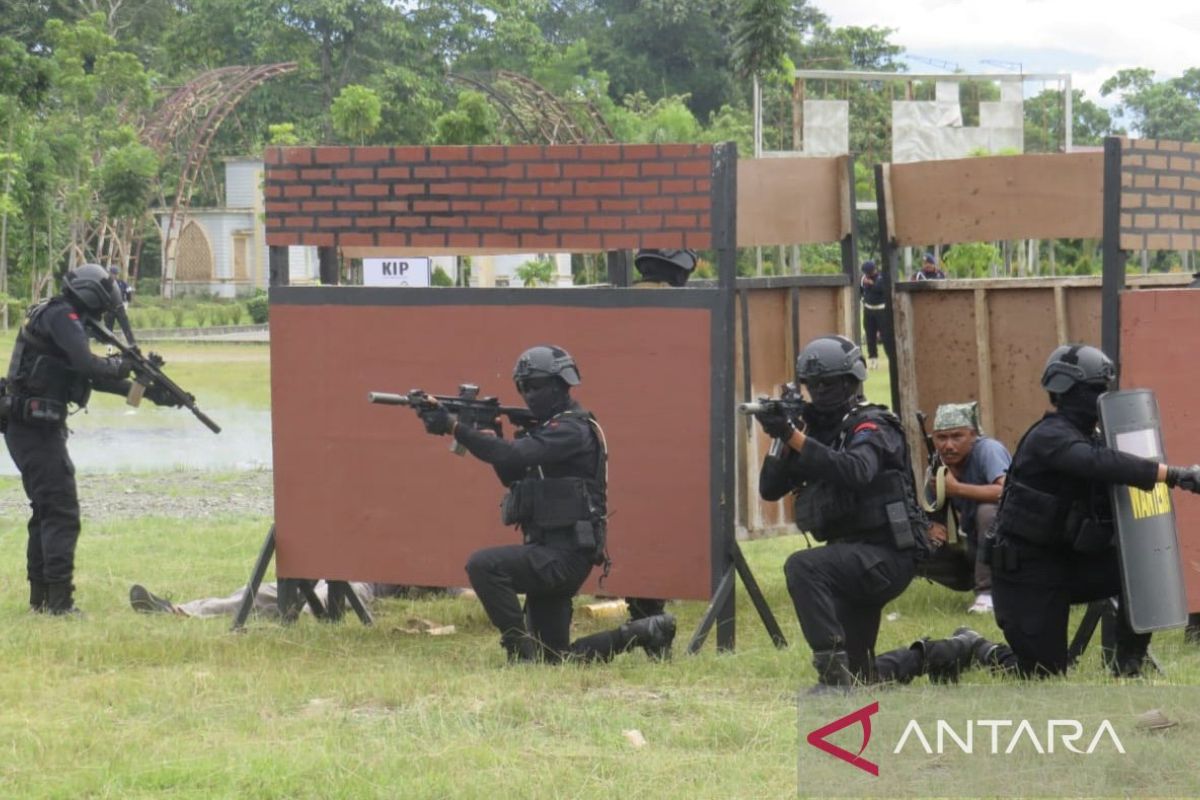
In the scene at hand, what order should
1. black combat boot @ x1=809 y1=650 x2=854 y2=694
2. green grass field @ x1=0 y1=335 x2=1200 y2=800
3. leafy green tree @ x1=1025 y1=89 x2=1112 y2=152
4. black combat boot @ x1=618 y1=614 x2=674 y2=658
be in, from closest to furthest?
green grass field @ x1=0 y1=335 x2=1200 y2=800
black combat boot @ x1=809 y1=650 x2=854 y2=694
black combat boot @ x1=618 y1=614 x2=674 y2=658
leafy green tree @ x1=1025 y1=89 x2=1112 y2=152

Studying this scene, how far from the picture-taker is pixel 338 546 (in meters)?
8.61

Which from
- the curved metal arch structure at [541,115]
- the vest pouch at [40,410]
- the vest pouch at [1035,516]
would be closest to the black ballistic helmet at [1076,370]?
the vest pouch at [1035,516]

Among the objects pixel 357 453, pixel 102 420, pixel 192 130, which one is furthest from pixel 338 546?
pixel 192 130

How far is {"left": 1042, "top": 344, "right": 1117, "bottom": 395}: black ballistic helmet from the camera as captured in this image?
22.6ft

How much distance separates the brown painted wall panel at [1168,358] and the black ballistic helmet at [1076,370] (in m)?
0.83

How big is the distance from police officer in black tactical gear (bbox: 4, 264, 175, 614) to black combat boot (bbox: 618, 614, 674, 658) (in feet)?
11.0

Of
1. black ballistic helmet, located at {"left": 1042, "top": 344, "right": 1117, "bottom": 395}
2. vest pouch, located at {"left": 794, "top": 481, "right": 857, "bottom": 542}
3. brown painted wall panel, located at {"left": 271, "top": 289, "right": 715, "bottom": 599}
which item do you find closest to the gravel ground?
brown painted wall panel, located at {"left": 271, "top": 289, "right": 715, "bottom": 599}

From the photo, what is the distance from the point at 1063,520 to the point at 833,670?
3.80ft

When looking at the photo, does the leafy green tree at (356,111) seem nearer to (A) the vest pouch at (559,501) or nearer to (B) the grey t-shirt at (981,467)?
(B) the grey t-shirt at (981,467)

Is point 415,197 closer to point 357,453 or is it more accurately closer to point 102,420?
point 357,453

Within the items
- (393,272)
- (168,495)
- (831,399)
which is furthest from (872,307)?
(831,399)

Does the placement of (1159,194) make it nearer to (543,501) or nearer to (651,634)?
(651,634)

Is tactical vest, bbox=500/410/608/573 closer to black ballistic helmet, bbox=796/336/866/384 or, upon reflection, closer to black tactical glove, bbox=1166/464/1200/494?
black ballistic helmet, bbox=796/336/866/384

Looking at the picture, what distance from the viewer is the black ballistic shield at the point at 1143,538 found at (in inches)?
267
